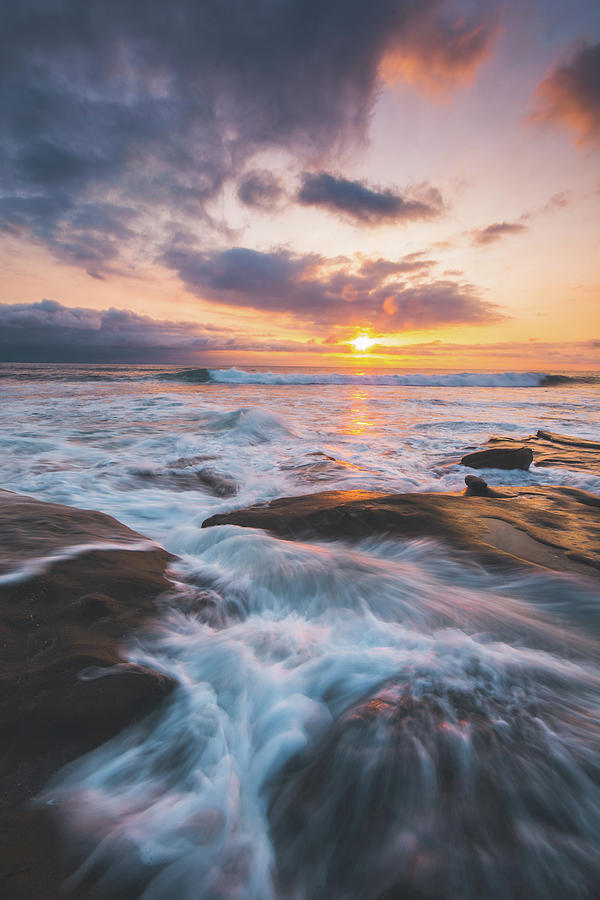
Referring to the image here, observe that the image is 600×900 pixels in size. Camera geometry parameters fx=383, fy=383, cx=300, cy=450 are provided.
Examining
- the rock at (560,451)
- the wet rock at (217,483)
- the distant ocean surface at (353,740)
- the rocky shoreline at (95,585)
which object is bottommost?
the wet rock at (217,483)

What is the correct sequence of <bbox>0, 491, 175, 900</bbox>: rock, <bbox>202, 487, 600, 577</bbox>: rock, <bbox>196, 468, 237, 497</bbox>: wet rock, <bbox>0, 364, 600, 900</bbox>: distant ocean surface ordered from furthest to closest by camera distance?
1. <bbox>196, 468, 237, 497</bbox>: wet rock
2. <bbox>202, 487, 600, 577</bbox>: rock
3. <bbox>0, 364, 600, 900</bbox>: distant ocean surface
4. <bbox>0, 491, 175, 900</bbox>: rock

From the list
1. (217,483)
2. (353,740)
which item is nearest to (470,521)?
(353,740)

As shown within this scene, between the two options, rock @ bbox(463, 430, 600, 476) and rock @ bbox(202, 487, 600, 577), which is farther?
rock @ bbox(463, 430, 600, 476)

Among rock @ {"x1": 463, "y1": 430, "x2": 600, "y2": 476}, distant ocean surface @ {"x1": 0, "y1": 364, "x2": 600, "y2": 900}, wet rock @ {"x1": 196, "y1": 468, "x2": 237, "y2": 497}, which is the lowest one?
wet rock @ {"x1": 196, "y1": 468, "x2": 237, "y2": 497}

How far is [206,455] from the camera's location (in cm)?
885

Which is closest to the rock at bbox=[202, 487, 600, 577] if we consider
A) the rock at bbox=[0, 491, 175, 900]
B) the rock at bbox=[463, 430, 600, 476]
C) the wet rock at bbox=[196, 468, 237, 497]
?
the wet rock at bbox=[196, 468, 237, 497]

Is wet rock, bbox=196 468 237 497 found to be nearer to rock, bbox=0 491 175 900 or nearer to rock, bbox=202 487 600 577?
rock, bbox=202 487 600 577

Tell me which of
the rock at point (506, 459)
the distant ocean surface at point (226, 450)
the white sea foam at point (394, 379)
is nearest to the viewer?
the distant ocean surface at point (226, 450)

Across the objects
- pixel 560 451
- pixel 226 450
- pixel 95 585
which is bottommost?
pixel 226 450

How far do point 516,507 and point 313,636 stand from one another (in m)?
3.23

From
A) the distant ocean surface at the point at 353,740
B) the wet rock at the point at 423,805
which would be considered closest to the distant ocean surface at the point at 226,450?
the distant ocean surface at the point at 353,740

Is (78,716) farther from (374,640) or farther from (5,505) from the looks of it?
(5,505)

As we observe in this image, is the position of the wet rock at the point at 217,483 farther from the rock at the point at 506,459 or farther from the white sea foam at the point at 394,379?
the white sea foam at the point at 394,379

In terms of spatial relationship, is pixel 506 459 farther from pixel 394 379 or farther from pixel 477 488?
pixel 394 379
